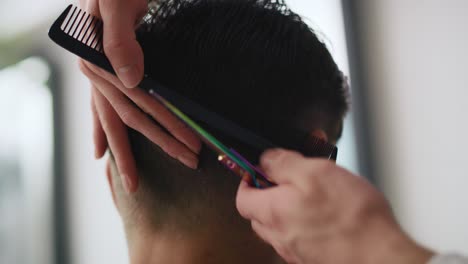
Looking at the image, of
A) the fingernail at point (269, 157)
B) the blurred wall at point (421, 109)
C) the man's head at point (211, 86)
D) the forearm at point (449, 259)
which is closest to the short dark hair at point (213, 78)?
the man's head at point (211, 86)

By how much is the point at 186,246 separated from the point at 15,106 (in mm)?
908

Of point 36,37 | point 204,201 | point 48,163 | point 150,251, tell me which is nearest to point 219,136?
point 204,201

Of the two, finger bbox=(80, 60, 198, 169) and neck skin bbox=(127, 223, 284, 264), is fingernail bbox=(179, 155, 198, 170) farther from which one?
neck skin bbox=(127, 223, 284, 264)

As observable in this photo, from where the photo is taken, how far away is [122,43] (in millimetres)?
505

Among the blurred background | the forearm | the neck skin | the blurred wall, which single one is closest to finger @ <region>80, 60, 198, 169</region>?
the neck skin

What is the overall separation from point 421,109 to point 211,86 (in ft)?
1.94

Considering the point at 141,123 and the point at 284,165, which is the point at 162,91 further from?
the point at 284,165

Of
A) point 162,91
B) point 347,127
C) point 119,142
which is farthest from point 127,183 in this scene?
point 347,127

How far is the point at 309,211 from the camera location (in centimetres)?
38

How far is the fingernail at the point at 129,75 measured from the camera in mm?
502

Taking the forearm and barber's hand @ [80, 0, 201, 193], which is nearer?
the forearm

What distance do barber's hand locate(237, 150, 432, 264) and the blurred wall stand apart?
2.00ft

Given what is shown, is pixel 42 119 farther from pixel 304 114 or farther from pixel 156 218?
pixel 304 114

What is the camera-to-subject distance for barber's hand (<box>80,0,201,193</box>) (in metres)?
0.51
